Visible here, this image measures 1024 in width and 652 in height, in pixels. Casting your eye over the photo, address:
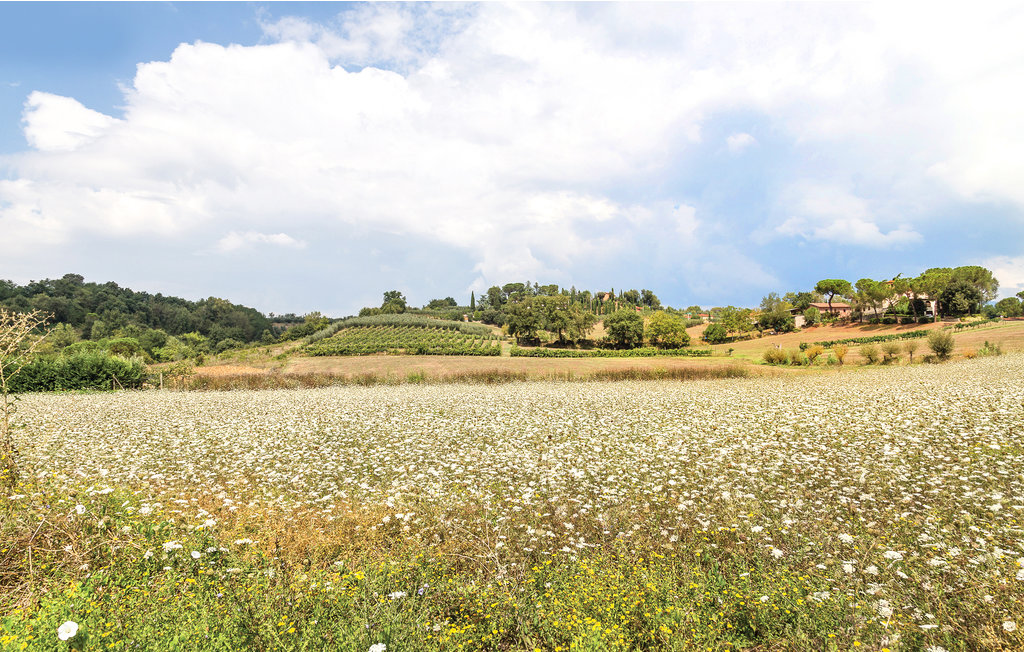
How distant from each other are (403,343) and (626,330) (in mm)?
38445

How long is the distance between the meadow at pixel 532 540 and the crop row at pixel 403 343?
5075 centimetres

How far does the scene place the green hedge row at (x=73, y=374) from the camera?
3183cm

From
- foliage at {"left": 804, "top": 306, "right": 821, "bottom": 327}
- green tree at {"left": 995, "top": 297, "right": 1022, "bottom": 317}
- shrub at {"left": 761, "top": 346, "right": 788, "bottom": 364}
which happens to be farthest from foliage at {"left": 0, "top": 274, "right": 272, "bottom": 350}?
green tree at {"left": 995, "top": 297, "right": 1022, "bottom": 317}

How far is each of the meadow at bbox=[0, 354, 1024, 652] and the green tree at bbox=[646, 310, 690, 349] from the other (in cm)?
6576

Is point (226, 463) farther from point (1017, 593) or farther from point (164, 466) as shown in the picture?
point (1017, 593)

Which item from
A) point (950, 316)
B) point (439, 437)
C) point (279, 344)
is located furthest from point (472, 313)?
point (439, 437)

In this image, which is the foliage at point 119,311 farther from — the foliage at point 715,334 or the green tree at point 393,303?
the foliage at point 715,334

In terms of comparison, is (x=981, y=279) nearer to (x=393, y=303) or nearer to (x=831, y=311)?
(x=831, y=311)

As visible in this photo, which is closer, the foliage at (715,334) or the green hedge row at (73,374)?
the green hedge row at (73,374)

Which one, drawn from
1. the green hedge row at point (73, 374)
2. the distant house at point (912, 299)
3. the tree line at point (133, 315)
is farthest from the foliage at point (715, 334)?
the tree line at point (133, 315)

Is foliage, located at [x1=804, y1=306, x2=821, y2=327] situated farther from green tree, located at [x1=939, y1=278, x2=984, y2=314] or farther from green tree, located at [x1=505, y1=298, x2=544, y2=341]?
green tree, located at [x1=505, y1=298, x2=544, y2=341]

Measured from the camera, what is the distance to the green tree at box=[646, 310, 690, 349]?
77938mm

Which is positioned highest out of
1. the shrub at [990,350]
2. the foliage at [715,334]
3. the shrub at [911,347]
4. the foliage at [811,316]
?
the foliage at [811,316]

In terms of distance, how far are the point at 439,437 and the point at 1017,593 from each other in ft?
38.0
